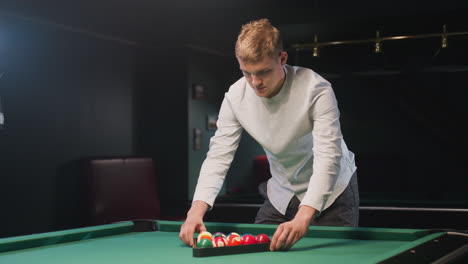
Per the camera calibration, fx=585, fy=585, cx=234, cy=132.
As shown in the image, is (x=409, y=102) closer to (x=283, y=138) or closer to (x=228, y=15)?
(x=228, y=15)

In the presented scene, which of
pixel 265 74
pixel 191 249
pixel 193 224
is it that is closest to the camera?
pixel 191 249

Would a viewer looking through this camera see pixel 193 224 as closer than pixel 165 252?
No

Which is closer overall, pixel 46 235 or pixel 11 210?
pixel 46 235

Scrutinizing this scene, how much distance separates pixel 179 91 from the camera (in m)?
6.53

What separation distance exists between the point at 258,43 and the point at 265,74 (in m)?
0.13

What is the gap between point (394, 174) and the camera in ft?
20.2

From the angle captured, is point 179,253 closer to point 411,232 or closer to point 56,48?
point 411,232

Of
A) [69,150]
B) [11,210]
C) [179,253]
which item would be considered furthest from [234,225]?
[69,150]

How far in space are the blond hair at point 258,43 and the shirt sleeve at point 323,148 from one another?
26cm

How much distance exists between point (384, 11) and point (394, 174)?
184 centimetres

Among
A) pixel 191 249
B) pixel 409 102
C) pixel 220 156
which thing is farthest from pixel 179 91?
pixel 191 249

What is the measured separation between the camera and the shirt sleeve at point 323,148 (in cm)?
212

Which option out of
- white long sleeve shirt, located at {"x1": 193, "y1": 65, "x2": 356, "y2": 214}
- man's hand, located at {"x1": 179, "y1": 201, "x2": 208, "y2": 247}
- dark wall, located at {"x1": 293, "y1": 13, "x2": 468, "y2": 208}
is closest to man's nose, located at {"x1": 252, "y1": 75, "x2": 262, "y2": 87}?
white long sleeve shirt, located at {"x1": 193, "y1": 65, "x2": 356, "y2": 214}

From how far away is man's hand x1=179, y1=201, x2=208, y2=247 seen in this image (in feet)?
6.70
